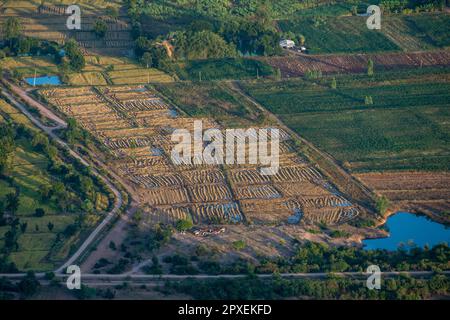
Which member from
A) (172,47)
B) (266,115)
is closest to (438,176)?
(266,115)

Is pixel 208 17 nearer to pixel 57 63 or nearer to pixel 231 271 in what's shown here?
pixel 57 63

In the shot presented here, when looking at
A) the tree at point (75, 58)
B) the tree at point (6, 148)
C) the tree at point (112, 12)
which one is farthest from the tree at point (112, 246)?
the tree at point (112, 12)

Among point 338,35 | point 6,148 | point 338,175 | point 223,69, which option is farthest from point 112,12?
point 338,175

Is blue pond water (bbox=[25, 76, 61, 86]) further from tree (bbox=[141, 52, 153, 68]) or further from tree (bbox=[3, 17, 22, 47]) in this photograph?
tree (bbox=[141, 52, 153, 68])

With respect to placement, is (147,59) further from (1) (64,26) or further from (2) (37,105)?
(1) (64,26)

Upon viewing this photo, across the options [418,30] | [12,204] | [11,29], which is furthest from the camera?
[418,30]

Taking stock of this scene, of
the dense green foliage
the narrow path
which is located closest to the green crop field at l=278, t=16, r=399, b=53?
the narrow path

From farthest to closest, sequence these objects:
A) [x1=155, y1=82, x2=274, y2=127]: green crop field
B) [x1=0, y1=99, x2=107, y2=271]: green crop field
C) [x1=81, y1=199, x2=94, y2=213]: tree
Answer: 1. [x1=155, y1=82, x2=274, y2=127]: green crop field
2. [x1=81, y1=199, x2=94, y2=213]: tree
3. [x1=0, y1=99, x2=107, y2=271]: green crop field

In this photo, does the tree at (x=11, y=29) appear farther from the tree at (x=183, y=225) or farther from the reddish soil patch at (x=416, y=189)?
the reddish soil patch at (x=416, y=189)
